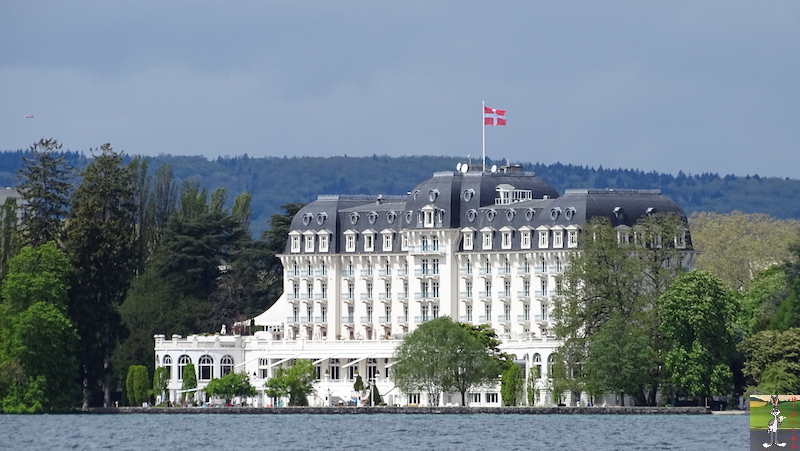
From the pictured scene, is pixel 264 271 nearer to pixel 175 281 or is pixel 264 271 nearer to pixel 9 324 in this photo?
pixel 175 281

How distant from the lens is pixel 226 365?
422 feet

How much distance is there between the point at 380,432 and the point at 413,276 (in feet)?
132

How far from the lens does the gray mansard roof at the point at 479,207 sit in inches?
4862

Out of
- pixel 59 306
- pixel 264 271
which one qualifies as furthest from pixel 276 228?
pixel 59 306

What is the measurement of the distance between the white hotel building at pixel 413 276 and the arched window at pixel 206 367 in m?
0.06

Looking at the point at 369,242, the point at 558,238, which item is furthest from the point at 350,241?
the point at 558,238

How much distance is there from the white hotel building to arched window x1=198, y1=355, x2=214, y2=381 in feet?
0.20

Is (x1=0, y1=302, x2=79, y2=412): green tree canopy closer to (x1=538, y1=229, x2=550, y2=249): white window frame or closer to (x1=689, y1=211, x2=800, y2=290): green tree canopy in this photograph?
(x1=538, y1=229, x2=550, y2=249): white window frame

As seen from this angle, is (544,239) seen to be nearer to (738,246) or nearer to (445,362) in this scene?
(445,362)

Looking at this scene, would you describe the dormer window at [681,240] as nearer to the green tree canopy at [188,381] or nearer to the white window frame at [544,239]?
the white window frame at [544,239]

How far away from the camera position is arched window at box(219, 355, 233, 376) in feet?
421

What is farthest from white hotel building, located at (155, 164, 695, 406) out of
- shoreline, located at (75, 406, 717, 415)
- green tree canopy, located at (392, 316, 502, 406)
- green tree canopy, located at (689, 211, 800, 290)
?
green tree canopy, located at (689, 211, 800, 290)

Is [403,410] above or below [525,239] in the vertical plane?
below

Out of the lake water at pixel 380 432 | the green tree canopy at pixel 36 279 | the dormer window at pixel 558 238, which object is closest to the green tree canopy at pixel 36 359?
the green tree canopy at pixel 36 279
